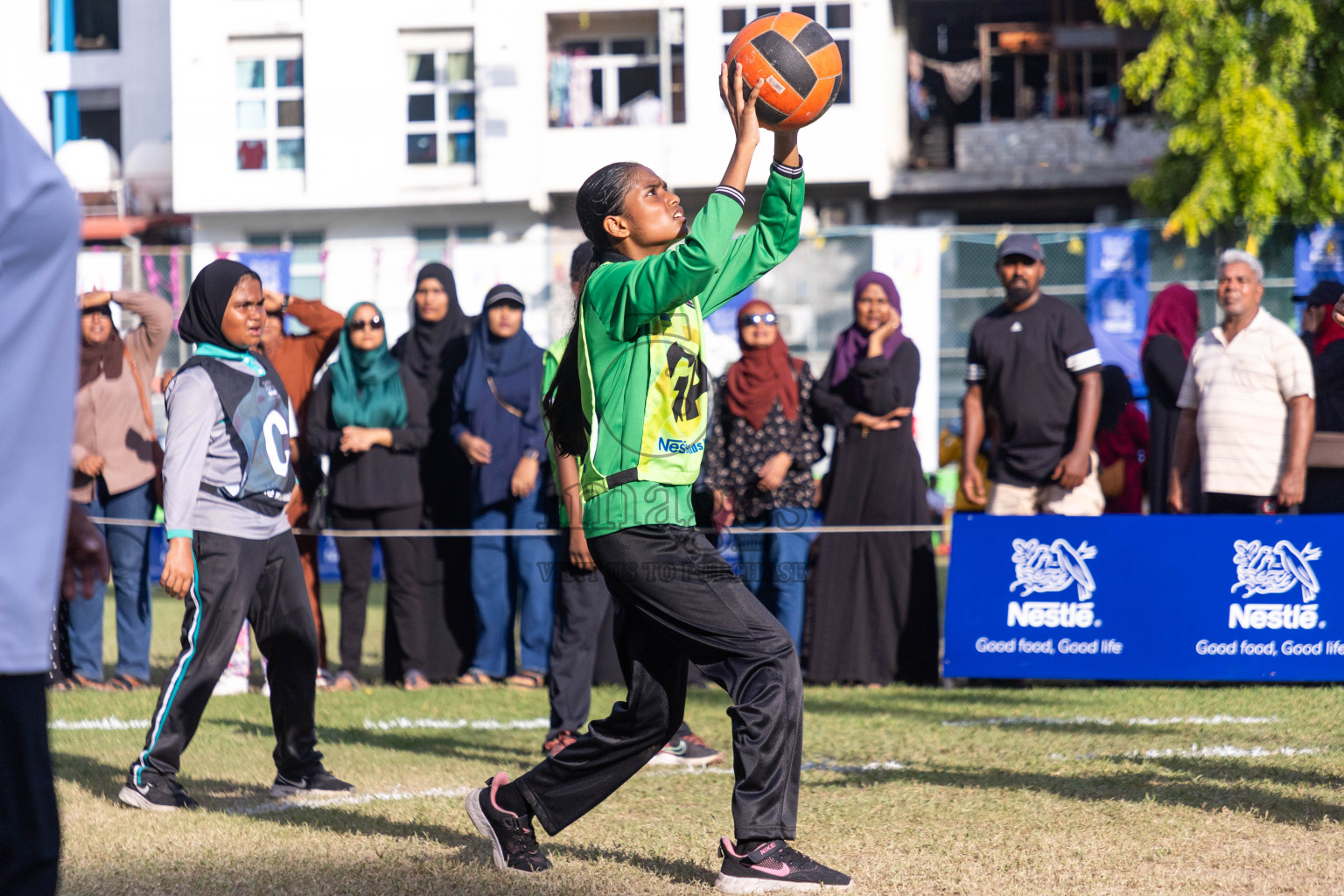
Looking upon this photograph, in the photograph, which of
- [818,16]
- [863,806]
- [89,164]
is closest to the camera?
[863,806]

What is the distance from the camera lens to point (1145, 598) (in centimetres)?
845

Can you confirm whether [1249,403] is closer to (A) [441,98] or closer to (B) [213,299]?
(B) [213,299]

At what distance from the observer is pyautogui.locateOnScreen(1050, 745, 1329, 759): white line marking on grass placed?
6184 mm

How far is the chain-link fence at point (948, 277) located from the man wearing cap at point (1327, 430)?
10.0m

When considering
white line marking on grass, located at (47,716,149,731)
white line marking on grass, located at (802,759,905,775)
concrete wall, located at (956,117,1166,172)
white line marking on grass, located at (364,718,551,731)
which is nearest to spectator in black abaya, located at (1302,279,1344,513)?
white line marking on grass, located at (802,759,905,775)

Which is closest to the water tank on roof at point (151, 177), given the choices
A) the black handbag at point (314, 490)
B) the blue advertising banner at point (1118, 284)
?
the blue advertising banner at point (1118, 284)

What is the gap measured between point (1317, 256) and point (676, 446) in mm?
16618

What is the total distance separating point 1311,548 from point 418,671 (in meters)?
5.36

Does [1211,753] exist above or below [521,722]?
above

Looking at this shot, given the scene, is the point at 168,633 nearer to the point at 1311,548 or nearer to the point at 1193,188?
the point at 1311,548

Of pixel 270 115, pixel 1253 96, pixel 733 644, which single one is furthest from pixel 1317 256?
pixel 270 115

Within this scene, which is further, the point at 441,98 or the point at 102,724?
the point at 441,98

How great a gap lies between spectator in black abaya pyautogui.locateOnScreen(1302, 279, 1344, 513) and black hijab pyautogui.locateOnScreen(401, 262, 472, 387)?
533cm

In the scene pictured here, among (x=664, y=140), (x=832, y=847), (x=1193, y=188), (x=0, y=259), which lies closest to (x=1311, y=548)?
(x=832, y=847)
